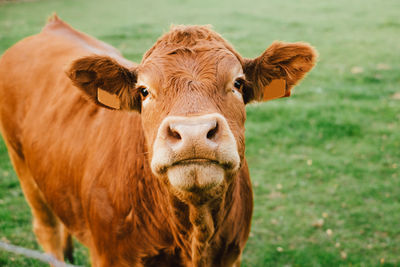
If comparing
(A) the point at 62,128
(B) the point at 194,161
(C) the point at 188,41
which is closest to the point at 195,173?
(B) the point at 194,161

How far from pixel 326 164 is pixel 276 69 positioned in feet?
11.7

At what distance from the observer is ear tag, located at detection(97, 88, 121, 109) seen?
265 cm

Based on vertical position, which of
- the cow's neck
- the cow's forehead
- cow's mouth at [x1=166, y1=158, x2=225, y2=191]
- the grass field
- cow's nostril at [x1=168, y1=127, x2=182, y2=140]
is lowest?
the grass field

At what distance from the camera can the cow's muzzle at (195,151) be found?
1680 millimetres

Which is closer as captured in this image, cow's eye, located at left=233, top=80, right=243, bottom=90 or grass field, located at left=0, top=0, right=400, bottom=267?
cow's eye, located at left=233, top=80, right=243, bottom=90

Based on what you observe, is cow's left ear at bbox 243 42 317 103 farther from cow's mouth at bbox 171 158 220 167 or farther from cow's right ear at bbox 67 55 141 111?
cow's mouth at bbox 171 158 220 167

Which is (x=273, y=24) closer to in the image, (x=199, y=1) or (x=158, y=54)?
(x=199, y=1)

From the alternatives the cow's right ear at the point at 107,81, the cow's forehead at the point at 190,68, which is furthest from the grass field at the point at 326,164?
the cow's forehead at the point at 190,68

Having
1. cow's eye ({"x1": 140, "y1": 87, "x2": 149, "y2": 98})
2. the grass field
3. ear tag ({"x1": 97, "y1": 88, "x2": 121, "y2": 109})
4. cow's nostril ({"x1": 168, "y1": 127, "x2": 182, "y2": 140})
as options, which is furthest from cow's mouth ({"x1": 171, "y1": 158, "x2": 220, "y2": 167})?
the grass field

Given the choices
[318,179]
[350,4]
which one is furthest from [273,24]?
[318,179]

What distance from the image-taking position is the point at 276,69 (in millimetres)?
2627

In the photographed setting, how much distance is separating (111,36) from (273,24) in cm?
601

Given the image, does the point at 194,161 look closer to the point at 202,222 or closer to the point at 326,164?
the point at 202,222

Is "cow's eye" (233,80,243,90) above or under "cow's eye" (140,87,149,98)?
above
